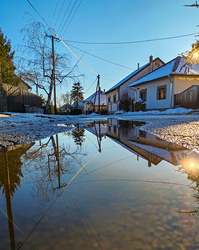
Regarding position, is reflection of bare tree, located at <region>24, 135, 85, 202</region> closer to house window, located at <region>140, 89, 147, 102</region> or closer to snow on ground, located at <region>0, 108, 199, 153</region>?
snow on ground, located at <region>0, 108, 199, 153</region>

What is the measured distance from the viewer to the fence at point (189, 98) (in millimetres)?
11594

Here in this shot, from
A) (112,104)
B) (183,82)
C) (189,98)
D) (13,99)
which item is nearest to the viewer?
(13,99)

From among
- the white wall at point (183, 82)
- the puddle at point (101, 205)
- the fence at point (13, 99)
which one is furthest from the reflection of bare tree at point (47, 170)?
the white wall at point (183, 82)

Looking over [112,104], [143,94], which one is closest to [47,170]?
[143,94]

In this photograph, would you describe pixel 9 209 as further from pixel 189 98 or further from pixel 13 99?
pixel 189 98

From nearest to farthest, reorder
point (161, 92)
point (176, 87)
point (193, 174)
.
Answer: point (193, 174) → point (176, 87) → point (161, 92)

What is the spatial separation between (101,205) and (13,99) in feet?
34.7

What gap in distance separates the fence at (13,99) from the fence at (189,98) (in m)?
12.0

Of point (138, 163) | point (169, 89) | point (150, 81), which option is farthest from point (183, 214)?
point (150, 81)

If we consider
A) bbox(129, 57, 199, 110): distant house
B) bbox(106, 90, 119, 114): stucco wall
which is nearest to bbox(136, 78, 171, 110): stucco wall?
bbox(129, 57, 199, 110): distant house

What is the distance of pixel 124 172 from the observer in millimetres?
1042

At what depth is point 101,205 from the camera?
67 centimetres

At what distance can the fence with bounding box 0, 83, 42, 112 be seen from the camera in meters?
8.47

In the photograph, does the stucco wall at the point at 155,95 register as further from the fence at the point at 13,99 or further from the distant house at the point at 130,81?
the fence at the point at 13,99
